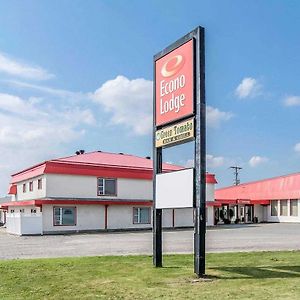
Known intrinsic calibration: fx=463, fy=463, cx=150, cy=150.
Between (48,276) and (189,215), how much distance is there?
3135cm

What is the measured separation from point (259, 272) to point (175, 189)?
2.82 metres

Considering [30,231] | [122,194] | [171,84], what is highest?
[171,84]

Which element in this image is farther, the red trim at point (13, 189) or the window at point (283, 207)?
the window at point (283, 207)

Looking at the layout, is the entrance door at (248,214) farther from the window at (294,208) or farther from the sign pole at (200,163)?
the sign pole at (200,163)

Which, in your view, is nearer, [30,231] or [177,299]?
[177,299]

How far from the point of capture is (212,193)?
43469 mm

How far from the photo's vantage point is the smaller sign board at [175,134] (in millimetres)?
11383

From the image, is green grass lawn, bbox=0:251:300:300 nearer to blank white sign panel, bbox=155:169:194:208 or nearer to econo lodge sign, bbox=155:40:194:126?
blank white sign panel, bbox=155:169:194:208

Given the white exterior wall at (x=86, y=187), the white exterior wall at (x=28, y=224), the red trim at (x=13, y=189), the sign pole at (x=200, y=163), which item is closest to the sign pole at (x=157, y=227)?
the sign pole at (x=200, y=163)

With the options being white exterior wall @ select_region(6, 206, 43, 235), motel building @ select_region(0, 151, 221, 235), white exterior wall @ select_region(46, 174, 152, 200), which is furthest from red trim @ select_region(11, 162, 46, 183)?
white exterior wall @ select_region(6, 206, 43, 235)

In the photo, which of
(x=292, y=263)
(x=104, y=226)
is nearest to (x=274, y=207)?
(x=104, y=226)

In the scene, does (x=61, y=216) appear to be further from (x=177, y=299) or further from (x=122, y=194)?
(x=177, y=299)

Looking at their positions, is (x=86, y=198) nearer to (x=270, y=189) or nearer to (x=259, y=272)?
(x=259, y=272)

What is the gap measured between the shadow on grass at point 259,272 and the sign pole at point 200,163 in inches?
27.0
